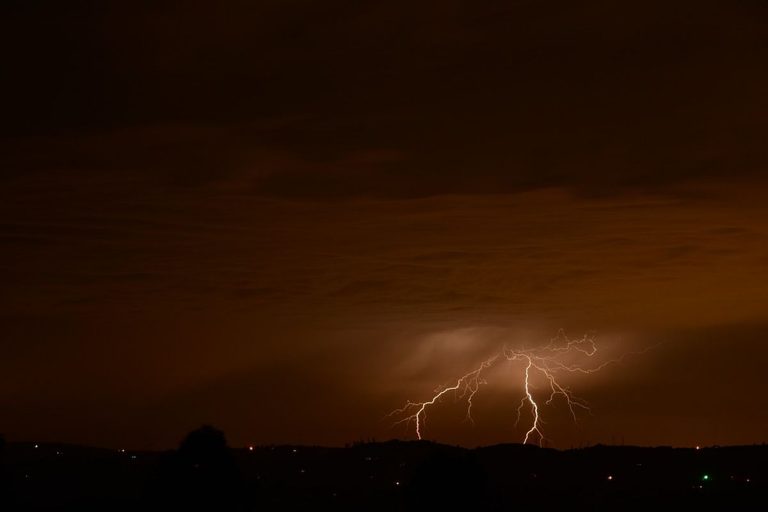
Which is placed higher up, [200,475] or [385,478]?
[385,478]

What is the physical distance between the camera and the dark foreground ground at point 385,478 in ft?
147

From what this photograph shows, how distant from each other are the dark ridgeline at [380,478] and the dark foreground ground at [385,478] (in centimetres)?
6

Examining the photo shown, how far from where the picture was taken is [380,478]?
272 ft

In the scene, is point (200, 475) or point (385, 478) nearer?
point (200, 475)

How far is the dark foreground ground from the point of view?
147 ft

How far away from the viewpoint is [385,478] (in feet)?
271

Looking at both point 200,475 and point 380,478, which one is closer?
point 200,475

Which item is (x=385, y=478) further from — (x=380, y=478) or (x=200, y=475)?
(x=200, y=475)

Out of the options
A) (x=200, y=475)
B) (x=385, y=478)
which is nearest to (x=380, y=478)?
(x=385, y=478)

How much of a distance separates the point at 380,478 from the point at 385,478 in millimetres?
324

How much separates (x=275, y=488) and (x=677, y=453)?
31456mm

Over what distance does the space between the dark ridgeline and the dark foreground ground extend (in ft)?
0.21

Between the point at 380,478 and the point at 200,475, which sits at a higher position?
the point at 380,478

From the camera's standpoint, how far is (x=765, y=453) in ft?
286
